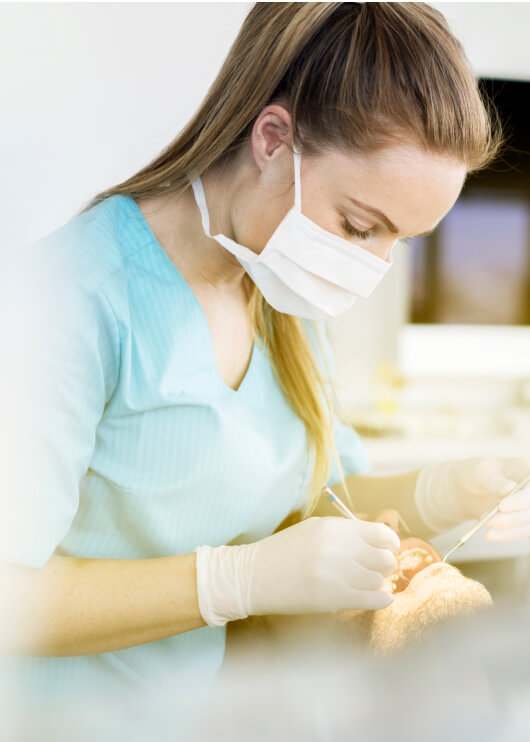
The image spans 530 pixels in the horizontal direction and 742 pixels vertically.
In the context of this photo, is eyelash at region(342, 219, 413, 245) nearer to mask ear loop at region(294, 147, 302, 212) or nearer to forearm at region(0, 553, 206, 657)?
mask ear loop at region(294, 147, 302, 212)

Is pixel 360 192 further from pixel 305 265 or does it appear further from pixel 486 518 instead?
pixel 486 518

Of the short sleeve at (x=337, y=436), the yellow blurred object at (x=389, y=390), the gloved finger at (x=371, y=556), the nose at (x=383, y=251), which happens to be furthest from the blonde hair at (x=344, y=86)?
the yellow blurred object at (x=389, y=390)

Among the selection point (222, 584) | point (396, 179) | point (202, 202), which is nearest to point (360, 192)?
point (396, 179)

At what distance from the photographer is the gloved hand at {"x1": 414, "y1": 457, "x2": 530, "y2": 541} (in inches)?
35.9

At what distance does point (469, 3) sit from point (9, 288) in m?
0.75

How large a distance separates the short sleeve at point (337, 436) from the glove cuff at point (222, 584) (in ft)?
0.99

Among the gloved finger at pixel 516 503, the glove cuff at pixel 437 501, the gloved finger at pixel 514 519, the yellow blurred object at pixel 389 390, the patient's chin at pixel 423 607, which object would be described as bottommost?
the yellow blurred object at pixel 389 390

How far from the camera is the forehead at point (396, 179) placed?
68cm

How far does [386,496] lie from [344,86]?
0.57 meters

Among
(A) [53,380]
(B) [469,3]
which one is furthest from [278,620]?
(B) [469,3]

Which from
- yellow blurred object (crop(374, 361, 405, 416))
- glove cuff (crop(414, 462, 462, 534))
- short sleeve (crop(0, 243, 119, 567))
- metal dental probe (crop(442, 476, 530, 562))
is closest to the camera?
short sleeve (crop(0, 243, 119, 567))

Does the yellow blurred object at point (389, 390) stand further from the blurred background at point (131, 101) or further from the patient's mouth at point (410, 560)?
the patient's mouth at point (410, 560)

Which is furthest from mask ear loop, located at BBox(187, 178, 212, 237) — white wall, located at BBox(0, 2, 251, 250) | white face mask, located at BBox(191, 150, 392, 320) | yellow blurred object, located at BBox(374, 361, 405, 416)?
yellow blurred object, located at BBox(374, 361, 405, 416)

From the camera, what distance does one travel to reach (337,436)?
1004 mm
